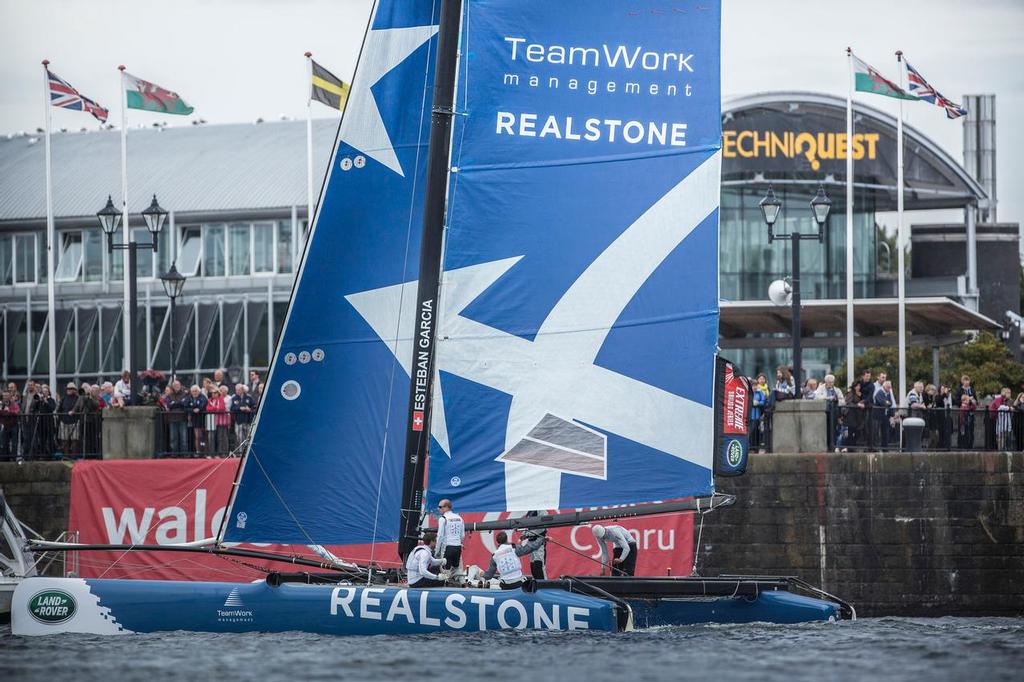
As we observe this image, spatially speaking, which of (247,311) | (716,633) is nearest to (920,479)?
(716,633)

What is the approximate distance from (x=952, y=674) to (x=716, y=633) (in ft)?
13.0

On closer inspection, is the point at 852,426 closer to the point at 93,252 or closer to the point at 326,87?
the point at 326,87

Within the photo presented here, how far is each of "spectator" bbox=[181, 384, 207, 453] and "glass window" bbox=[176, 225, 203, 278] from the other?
74.7 ft

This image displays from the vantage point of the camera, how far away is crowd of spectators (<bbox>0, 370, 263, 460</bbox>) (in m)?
29.0

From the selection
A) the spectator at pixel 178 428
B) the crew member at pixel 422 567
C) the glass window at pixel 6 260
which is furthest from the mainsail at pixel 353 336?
the glass window at pixel 6 260

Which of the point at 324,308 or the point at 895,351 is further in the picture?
the point at 895,351

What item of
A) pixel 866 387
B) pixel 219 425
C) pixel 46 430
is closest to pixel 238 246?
pixel 46 430

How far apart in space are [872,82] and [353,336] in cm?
1850

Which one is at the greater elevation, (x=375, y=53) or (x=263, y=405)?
(x=375, y=53)

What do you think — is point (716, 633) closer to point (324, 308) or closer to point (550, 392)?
point (550, 392)

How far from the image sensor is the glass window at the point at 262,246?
2009 inches

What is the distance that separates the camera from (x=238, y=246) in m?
51.4

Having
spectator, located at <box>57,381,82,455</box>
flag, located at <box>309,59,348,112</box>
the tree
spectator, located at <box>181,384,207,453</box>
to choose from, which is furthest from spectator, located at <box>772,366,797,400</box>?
the tree

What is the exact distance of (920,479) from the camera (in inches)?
1072
